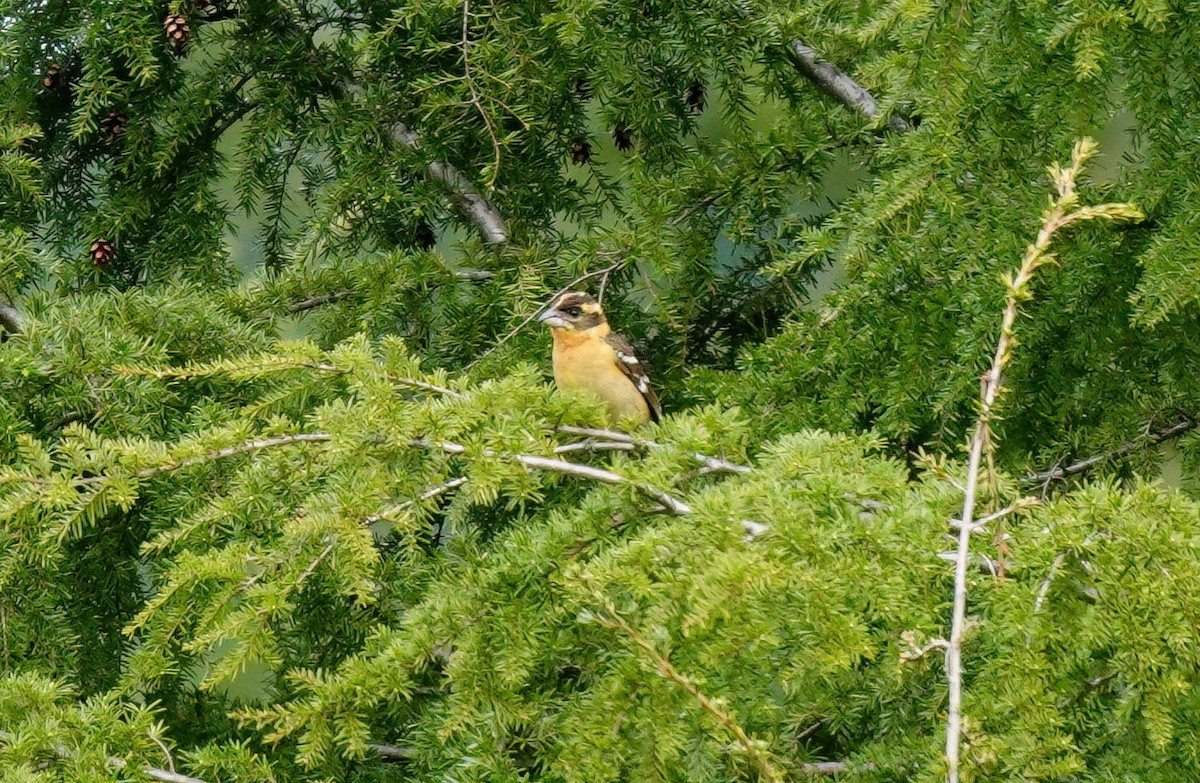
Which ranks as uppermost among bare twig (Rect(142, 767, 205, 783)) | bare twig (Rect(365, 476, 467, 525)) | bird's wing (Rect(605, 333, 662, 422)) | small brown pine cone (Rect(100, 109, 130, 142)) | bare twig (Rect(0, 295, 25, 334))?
small brown pine cone (Rect(100, 109, 130, 142))

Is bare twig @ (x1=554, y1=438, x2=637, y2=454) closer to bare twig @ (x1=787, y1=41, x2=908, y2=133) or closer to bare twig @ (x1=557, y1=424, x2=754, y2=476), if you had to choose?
bare twig @ (x1=557, y1=424, x2=754, y2=476)

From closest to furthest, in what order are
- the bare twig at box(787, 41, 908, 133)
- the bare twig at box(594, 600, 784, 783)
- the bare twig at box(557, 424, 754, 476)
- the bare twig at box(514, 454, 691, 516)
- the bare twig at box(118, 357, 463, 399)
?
the bare twig at box(594, 600, 784, 783) → the bare twig at box(514, 454, 691, 516) → the bare twig at box(557, 424, 754, 476) → the bare twig at box(118, 357, 463, 399) → the bare twig at box(787, 41, 908, 133)

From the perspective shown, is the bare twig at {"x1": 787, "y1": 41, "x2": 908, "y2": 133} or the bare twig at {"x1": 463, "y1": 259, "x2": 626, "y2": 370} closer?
the bare twig at {"x1": 463, "y1": 259, "x2": 626, "y2": 370}

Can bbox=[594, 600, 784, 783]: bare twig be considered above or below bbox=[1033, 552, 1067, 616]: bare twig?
above

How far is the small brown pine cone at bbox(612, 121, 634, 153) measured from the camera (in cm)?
472

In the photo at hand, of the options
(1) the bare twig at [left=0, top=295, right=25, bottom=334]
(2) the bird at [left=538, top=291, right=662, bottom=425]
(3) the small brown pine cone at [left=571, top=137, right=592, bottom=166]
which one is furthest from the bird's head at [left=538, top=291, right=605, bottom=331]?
(1) the bare twig at [left=0, top=295, right=25, bottom=334]

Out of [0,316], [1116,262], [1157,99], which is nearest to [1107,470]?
[1116,262]

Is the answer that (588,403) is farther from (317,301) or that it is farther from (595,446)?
(317,301)

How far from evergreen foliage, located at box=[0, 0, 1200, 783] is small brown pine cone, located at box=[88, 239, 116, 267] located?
3 centimetres

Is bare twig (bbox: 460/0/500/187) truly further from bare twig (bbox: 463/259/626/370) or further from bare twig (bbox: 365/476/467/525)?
bare twig (bbox: 365/476/467/525)

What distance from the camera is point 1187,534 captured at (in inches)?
82.4

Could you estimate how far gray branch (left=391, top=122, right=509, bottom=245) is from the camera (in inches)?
190

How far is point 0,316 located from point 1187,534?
3.49m

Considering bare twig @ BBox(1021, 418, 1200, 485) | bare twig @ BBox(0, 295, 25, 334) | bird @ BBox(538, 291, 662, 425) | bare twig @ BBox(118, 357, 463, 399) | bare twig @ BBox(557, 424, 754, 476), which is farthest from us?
bird @ BBox(538, 291, 662, 425)
